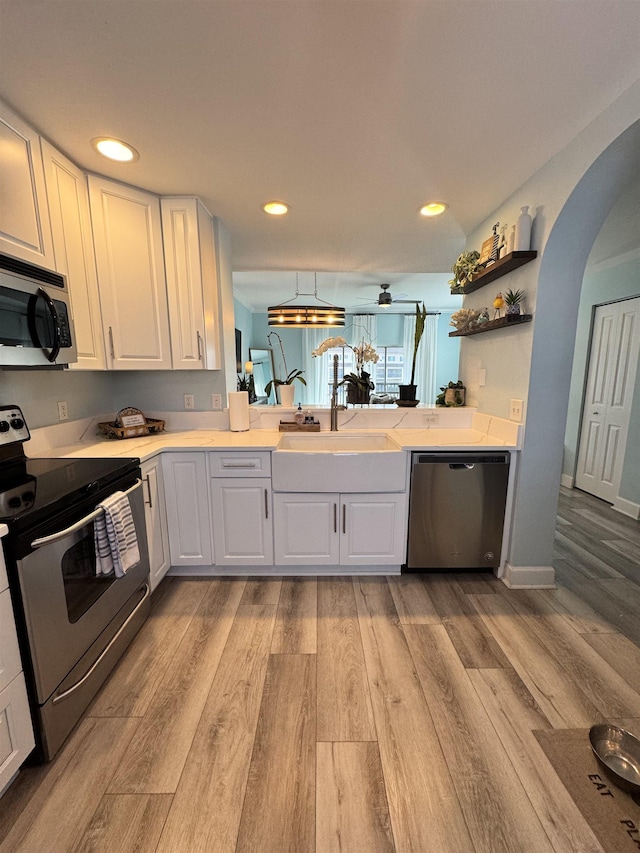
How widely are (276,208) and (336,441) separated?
1.64m

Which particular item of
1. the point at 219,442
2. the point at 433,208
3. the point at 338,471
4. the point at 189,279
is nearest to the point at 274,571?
the point at 338,471

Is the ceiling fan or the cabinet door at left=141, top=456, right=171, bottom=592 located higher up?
the ceiling fan

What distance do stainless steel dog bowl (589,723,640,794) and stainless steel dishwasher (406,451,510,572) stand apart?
1.00 metres

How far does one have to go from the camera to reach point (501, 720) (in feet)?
4.35

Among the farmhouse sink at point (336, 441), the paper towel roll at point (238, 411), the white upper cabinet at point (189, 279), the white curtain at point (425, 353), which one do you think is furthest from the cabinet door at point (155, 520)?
the white curtain at point (425, 353)

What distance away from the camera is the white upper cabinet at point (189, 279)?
6.99 ft

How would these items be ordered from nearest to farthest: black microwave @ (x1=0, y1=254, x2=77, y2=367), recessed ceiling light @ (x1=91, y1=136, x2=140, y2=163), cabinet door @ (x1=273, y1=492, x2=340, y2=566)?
black microwave @ (x1=0, y1=254, x2=77, y2=367) → recessed ceiling light @ (x1=91, y1=136, x2=140, y2=163) → cabinet door @ (x1=273, y1=492, x2=340, y2=566)

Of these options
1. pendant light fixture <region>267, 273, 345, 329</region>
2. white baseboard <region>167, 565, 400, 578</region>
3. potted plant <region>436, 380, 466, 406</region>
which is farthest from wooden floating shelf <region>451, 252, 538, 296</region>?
white baseboard <region>167, 565, 400, 578</region>

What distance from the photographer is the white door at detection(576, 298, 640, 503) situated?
3.35 m

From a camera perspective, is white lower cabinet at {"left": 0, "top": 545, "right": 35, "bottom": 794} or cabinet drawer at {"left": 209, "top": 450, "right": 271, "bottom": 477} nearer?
white lower cabinet at {"left": 0, "top": 545, "right": 35, "bottom": 794}

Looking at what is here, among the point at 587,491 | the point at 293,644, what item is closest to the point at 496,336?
the point at 293,644

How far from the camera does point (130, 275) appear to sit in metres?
2.10

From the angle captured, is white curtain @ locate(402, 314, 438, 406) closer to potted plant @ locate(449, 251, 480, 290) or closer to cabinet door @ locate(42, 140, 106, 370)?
potted plant @ locate(449, 251, 480, 290)

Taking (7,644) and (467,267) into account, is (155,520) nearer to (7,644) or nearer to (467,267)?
(7,644)
